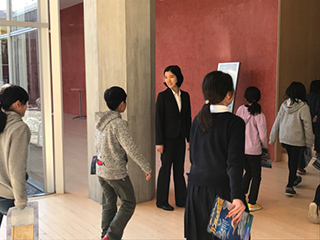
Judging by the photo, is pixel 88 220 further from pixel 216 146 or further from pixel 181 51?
pixel 181 51

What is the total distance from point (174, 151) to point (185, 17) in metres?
5.27

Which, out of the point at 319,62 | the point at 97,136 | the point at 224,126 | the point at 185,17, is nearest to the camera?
the point at 224,126

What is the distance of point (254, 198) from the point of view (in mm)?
4402

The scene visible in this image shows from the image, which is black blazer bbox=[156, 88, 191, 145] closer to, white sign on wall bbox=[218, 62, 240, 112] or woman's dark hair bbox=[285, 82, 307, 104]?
woman's dark hair bbox=[285, 82, 307, 104]

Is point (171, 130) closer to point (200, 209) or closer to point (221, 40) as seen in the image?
point (200, 209)

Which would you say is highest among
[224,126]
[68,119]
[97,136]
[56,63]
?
[56,63]

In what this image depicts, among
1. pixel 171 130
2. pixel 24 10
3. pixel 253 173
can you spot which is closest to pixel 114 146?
pixel 171 130

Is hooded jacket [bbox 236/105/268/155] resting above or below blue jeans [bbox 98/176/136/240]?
above

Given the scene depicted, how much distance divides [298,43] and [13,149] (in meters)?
→ 5.70

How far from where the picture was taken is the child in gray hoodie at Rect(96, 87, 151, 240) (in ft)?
10.0

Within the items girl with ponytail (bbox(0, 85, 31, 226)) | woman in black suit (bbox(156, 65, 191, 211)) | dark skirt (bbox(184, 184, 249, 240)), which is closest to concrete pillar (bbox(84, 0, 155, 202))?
woman in black suit (bbox(156, 65, 191, 211))

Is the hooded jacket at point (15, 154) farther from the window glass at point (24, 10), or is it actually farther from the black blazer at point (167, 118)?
the window glass at point (24, 10)

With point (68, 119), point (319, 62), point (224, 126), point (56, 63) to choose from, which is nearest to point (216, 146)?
point (224, 126)

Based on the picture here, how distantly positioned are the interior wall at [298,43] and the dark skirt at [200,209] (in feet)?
15.6
